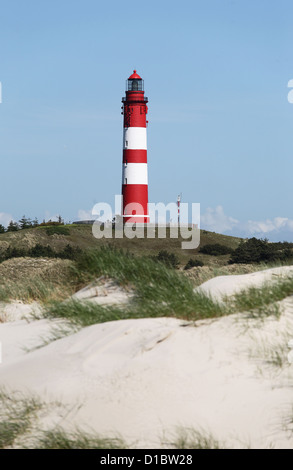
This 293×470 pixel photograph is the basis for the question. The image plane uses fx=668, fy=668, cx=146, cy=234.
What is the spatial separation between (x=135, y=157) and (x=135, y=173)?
3.46 feet

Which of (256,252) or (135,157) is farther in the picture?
(135,157)

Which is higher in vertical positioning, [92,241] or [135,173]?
[135,173]

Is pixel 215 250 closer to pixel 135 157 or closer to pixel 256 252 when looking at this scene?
pixel 135 157

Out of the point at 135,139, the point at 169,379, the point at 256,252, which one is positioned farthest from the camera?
the point at 135,139

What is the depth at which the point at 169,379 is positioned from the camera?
5.23m

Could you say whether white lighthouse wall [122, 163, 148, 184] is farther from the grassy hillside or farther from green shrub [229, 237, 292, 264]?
green shrub [229, 237, 292, 264]

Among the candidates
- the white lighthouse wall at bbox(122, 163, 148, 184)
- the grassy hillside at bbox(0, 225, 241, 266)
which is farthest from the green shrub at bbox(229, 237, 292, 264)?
the white lighthouse wall at bbox(122, 163, 148, 184)

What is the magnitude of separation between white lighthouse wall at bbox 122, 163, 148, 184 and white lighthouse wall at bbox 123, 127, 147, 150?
1.19 meters

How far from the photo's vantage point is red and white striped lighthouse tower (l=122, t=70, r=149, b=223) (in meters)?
43.3

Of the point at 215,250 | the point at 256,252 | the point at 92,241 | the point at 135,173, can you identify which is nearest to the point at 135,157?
the point at 135,173

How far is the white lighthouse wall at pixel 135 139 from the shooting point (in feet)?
143
